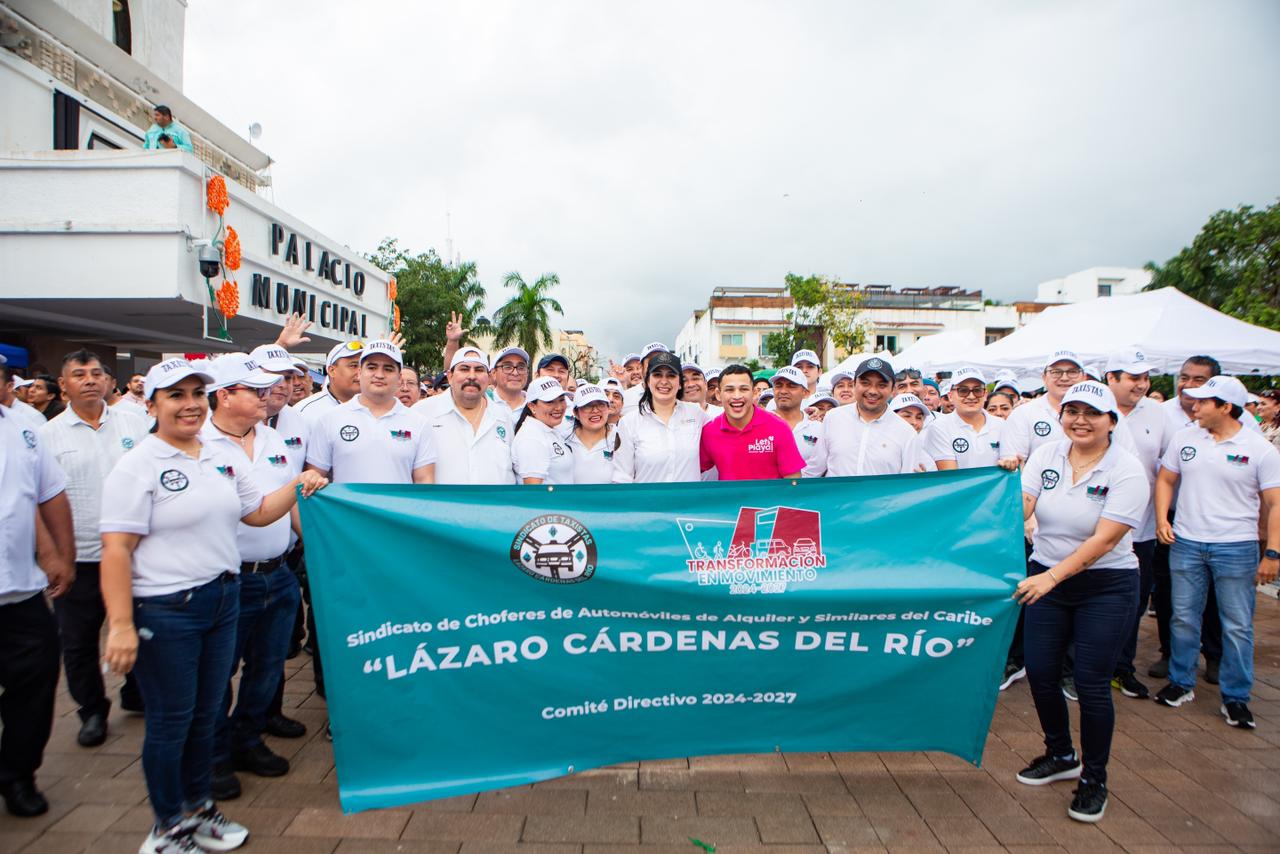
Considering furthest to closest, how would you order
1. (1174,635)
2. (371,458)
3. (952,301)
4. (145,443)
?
(952,301) < (1174,635) < (371,458) < (145,443)

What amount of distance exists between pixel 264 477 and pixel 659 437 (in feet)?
7.07

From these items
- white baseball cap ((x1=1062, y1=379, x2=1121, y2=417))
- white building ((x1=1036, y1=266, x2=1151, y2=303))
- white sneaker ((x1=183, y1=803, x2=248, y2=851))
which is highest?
white building ((x1=1036, y1=266, x2=1151, y2=303))

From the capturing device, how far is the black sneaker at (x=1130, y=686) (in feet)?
15.1

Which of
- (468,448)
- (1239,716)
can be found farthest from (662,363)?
(1239,716)

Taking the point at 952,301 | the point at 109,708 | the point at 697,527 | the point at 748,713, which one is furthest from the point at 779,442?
the point at 952,301

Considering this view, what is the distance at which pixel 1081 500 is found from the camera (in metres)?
3.31

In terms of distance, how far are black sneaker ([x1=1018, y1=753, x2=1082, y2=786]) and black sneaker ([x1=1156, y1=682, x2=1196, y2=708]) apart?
1515 millimetres

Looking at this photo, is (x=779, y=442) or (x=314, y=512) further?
(x=779, y=442)

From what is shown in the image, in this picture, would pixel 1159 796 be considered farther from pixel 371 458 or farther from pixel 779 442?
pixel 371 458

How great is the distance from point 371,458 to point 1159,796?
4.18 metres

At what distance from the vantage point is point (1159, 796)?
3.34m

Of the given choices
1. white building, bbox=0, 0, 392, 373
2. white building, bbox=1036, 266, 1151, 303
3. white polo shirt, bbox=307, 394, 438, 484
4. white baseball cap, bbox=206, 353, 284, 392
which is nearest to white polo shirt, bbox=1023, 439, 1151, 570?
white polo shirt, bbox=307, 394, 438, 484

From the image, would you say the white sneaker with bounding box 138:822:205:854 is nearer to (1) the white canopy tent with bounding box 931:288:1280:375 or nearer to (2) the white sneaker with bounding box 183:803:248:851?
(2) the white sneaker with bounding box 183:803:248:851

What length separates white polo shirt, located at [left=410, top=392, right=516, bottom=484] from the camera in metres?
4.27
